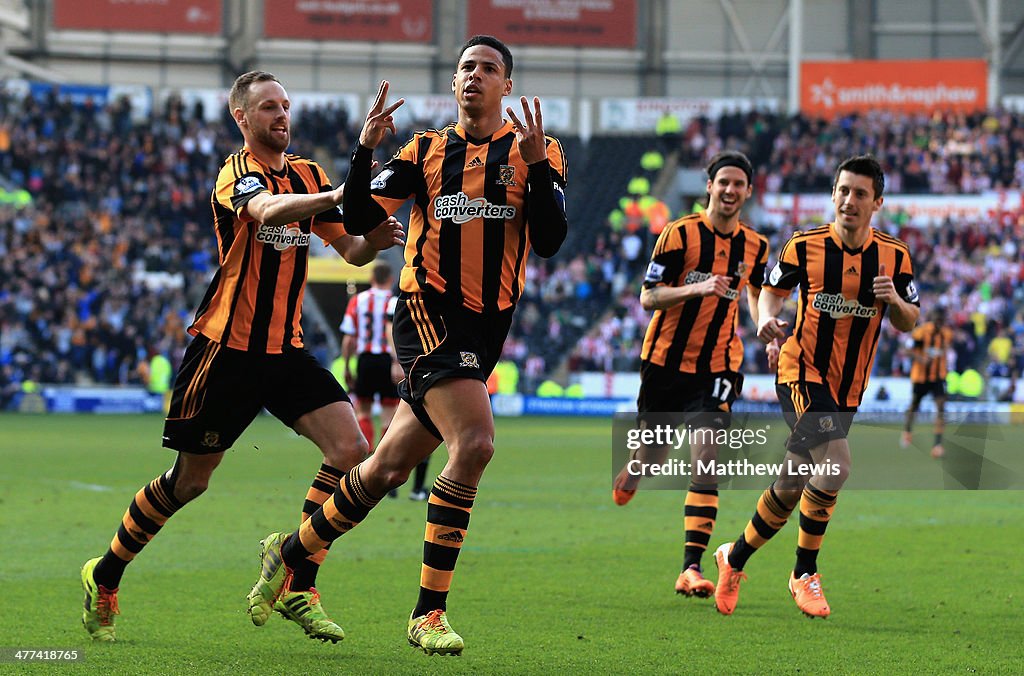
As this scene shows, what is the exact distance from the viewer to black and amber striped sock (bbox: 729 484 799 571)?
7621mm

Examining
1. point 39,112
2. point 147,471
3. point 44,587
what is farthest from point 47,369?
point 44,587

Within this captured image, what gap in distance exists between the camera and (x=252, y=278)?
21.3 feet

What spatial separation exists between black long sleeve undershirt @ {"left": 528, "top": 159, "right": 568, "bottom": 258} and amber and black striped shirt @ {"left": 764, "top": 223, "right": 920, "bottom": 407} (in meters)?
2.38

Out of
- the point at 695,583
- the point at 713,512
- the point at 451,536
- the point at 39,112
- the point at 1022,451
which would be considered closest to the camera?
the point at 451,536

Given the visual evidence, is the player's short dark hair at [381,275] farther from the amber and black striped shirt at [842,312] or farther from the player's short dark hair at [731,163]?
the amber and black striped shirt at [842,312]

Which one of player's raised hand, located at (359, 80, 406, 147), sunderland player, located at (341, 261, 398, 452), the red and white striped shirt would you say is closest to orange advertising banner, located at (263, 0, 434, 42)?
sunderland player, located at (341, 261, 398, 452)

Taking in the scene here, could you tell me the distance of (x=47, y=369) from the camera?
3062 centimetres

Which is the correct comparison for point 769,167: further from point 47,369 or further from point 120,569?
point 120,569

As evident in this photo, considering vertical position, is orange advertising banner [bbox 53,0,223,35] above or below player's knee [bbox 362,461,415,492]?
above

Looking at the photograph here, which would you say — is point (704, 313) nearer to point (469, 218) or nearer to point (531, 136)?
point (469, 218)

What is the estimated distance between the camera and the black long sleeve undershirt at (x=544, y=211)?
5688 mm

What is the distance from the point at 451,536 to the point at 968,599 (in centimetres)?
338

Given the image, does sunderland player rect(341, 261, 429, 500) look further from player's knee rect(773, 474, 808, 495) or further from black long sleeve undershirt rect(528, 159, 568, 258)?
black long sleeve undershirt rect(528, 159, 568, 258)

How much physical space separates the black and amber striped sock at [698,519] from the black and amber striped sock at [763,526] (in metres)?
0.36
